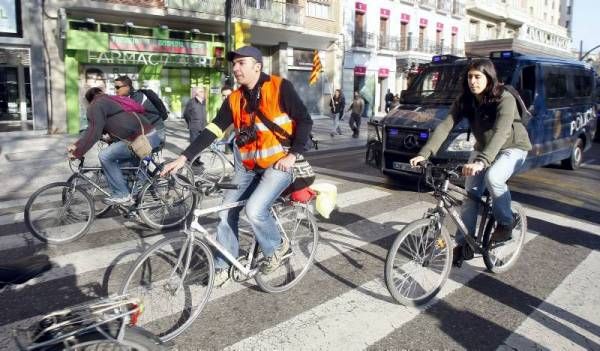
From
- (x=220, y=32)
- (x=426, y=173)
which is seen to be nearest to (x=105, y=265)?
(x=426, y=173)

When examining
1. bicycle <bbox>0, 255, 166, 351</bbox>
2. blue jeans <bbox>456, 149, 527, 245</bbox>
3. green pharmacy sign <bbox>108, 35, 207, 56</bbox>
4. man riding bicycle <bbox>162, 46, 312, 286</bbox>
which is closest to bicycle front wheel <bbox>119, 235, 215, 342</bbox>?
man riding bicycle <bbox>162, 46, 312, 286</bbox>

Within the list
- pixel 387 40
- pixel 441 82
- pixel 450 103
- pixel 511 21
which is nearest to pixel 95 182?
pixel 450 103

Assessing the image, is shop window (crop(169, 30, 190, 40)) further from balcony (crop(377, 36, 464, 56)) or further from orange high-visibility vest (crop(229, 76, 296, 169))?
orange high-visibility vest (crop(229, 76, 296, 169))

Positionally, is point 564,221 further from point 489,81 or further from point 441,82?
point 489,81

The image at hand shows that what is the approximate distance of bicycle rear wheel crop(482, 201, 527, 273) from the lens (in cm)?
425

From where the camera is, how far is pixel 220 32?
69.8 feet

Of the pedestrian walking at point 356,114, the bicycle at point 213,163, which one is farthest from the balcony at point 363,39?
the bicycle at point 213,163

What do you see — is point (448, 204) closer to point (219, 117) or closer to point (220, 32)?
point (219, 117)

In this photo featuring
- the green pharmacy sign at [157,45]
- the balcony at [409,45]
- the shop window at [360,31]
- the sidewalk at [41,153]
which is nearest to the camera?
the sidewalk at [41,153]

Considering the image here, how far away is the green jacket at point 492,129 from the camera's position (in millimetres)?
3811

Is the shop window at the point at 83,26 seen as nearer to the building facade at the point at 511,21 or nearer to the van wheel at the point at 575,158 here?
the van wheel at the point at 575,158

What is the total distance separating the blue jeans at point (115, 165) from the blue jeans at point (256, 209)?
95.2 inches

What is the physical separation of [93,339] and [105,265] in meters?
2.42

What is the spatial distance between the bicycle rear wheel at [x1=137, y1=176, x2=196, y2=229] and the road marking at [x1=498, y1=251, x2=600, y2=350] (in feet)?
12.4
